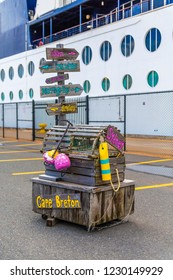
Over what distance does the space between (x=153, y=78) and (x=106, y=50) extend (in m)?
4.84

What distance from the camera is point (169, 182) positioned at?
851 cm

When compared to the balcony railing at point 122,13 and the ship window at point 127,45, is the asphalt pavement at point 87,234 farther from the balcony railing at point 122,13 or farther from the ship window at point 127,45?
the balcony railing at point 122,13

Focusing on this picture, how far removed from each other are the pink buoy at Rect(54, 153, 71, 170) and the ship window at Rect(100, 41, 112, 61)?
65.2 feet

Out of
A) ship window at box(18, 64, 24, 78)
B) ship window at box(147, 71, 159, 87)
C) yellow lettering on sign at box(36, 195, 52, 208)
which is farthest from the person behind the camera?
ship window at box(18, 64, 24, 78)

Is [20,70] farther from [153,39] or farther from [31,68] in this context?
[153,39]

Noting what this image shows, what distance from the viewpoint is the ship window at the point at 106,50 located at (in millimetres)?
24155

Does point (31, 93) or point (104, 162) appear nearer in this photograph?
point (104, 162)

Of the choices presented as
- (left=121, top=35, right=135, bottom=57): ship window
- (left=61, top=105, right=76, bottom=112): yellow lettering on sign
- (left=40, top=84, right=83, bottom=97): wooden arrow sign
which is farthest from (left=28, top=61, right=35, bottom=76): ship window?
(left=61, top=105, right=76, bottom=112): yellow lettering on sign

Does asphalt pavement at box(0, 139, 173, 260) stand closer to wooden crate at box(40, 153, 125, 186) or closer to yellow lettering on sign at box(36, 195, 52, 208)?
yellow lettering on sign at box(36, 195, 52, 208)

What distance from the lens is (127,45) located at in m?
22.8

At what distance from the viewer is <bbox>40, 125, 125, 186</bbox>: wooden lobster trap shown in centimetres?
490

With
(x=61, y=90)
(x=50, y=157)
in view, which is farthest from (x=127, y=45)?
(x=50, y=157)

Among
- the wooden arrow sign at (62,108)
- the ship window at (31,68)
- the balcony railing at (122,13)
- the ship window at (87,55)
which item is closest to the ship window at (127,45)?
the balcony railing at (122,13)
